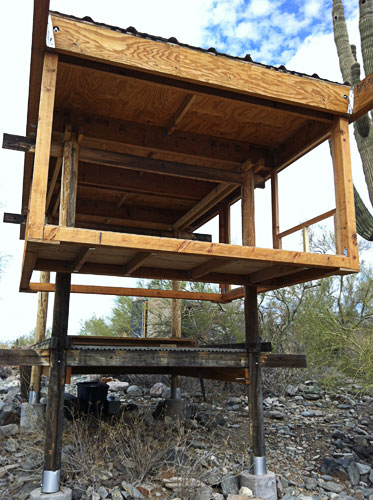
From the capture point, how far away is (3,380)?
645 inches

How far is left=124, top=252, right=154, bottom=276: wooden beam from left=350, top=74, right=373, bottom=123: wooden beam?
301cm

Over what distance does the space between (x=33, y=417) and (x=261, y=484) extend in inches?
153

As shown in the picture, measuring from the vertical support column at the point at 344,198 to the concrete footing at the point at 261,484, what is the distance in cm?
282

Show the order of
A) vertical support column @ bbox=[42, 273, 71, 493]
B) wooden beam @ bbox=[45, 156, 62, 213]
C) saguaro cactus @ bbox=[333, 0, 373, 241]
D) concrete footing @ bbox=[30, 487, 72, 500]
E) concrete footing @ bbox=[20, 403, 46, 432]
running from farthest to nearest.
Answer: saguaro cactus @ bbox=[333, 0, 373, 241] < concrete footing @ bbox=[20, 403, 46, 432] < wooden beam @ bbox=[45, 156, 62, 213] < vertical support column @ bbox=[42, 273, 71, 493] < concrete footing @ bbox=[30, 487, 72, 500]

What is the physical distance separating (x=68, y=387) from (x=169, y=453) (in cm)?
890

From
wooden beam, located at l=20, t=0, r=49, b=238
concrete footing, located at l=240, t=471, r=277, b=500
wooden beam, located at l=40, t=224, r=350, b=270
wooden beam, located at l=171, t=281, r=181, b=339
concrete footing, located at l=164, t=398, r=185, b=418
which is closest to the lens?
wooden beam, located at l=20, t=0, r=49, b=238

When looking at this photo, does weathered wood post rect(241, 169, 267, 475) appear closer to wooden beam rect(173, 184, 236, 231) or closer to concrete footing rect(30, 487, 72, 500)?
wooden beam rect(173, 184, 236, 231)

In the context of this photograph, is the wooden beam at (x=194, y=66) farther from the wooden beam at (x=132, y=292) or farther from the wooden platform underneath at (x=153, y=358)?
the wooden beam at (x=132, y=292)

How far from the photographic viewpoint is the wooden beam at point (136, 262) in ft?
16.1

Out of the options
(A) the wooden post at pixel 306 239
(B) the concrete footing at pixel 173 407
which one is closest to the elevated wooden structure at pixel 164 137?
(A) the wooden post at pixel 306 239

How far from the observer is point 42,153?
14.3 ft

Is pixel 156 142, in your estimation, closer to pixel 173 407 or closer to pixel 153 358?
pixel 153 358

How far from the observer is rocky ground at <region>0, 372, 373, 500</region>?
18.0ft

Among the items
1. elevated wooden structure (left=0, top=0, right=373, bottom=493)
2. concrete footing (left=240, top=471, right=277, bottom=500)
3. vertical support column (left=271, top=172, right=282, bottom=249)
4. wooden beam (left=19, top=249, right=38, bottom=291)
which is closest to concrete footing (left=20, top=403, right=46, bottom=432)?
elevated wooden structure (left=0, top=0, right=373, bottom=493)
